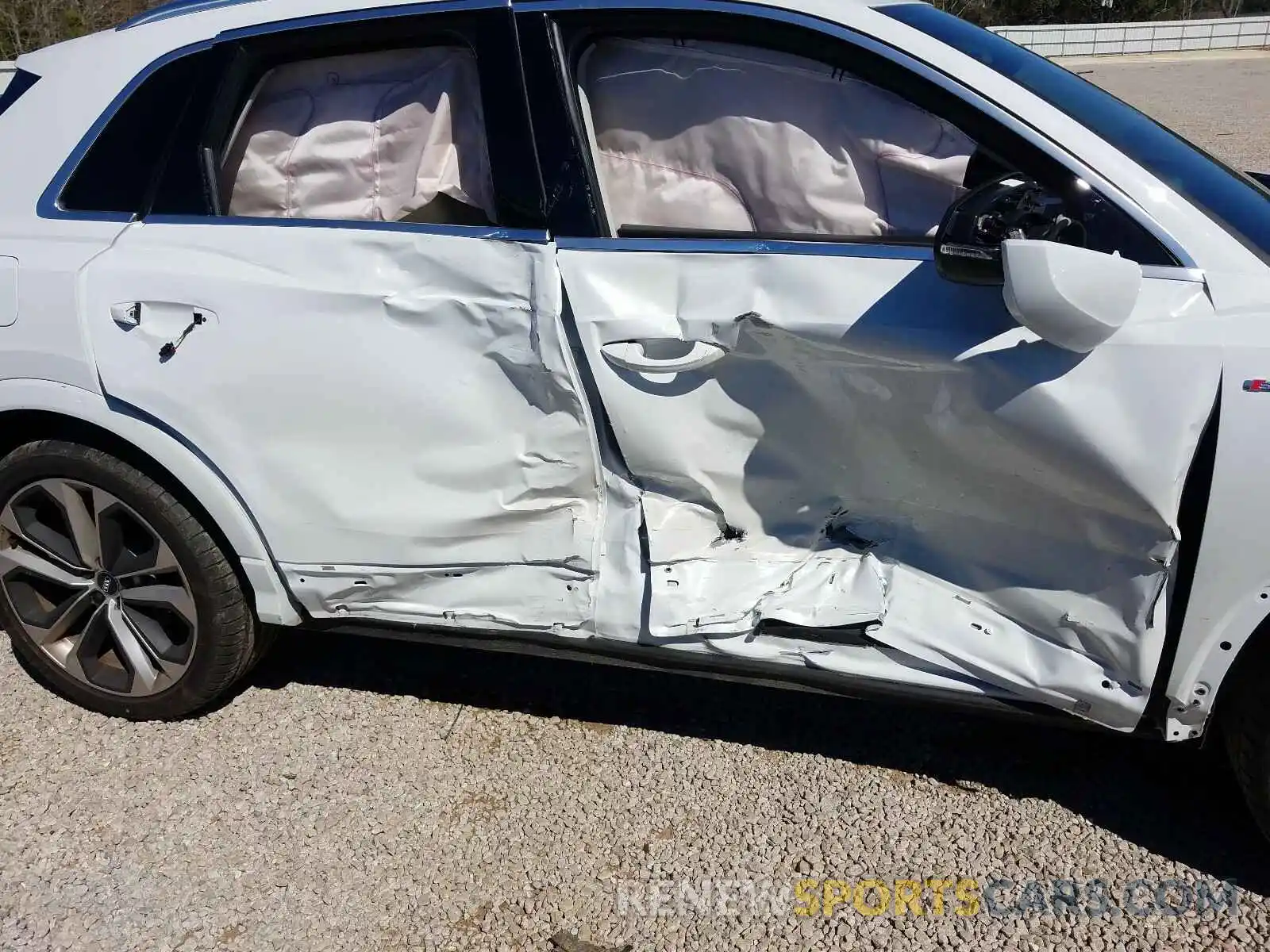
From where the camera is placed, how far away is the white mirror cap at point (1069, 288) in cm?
194

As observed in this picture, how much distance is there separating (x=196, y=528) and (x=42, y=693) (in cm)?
94

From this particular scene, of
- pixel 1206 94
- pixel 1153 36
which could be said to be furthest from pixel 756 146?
pixel 1153 36

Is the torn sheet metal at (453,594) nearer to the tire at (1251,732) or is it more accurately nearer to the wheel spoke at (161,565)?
the wheel spoke at (161,565)

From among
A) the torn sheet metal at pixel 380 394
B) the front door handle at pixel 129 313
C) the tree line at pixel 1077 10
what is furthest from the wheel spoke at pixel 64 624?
the tree line at pixel 1077 10

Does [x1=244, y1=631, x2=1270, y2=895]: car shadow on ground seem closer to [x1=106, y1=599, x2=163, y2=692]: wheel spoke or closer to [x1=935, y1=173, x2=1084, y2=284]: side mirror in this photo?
[x1=106, y1=599, x2=163, y2=692]: wheel spoke

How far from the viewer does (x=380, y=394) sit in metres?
2.48

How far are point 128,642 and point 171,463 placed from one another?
62 centimetres

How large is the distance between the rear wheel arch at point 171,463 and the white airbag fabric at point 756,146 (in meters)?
1.19

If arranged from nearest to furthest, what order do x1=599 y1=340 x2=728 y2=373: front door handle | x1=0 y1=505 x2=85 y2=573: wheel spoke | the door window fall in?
x1=599 y1=340 x2=728 y2=373: front door handle
the door window
x1=0 y1=505 x2=85 y2=573: wheel spoke

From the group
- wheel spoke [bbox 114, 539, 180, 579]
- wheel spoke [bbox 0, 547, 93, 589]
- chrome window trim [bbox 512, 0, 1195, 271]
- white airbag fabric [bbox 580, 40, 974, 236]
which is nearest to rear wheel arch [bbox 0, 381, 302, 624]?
wheel spoke [bbox 114, 539, 180, 579]

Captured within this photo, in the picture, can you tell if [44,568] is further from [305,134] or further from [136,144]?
[305,134]

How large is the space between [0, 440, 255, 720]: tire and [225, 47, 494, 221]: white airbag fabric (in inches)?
31.5

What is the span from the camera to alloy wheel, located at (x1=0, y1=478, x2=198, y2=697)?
284 centimetres

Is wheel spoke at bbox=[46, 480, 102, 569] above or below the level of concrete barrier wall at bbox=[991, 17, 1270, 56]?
above
